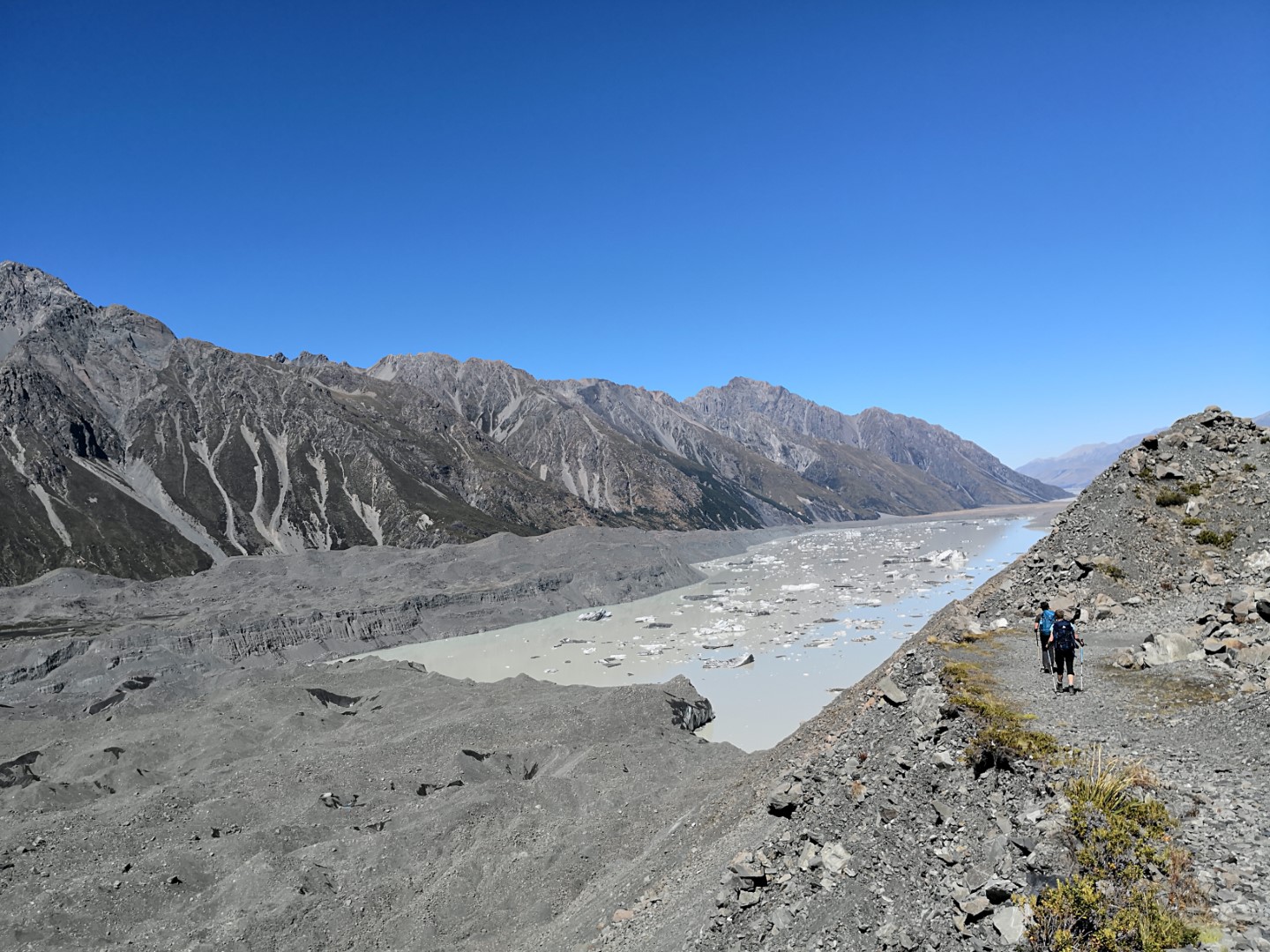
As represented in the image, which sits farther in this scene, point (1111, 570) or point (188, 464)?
point (188, 464)

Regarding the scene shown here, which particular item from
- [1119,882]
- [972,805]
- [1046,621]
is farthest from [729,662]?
[1119,882]

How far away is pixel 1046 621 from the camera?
15789mm

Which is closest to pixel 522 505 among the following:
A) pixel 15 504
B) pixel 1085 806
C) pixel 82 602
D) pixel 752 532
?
pixel 752 532

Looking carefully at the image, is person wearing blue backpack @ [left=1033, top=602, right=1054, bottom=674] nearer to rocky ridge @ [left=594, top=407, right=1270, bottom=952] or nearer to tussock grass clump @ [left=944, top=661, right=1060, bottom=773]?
rocky ridge @ [left=594, top=407, right=1270, bottom=952]

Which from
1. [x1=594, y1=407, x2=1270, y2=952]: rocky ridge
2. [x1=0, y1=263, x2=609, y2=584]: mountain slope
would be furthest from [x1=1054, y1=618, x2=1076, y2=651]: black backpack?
[x1=0, y1=263, x2=609, y2=584]: mountain slope

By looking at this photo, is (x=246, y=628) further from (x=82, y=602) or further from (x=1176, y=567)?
(x=1176, y=567)

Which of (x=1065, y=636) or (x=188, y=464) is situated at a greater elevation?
(x=188, y=464)

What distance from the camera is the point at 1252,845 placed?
7.50 metres

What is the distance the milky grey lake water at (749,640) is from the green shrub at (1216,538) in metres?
18.8

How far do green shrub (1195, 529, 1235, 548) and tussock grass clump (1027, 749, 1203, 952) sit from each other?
1952 cm

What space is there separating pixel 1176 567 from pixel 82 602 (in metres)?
90.6

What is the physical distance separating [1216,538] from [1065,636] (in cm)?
1439

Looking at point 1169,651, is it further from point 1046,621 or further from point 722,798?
point 722,798

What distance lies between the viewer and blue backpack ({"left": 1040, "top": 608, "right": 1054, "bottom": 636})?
15523mm
